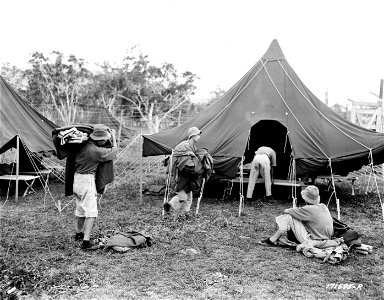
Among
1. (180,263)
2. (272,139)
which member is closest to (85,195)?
(180,263)

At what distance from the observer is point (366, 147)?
7.71m

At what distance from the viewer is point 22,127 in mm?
9289

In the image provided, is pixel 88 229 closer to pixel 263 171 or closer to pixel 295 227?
pixel 295 227

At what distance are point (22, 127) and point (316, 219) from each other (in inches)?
267

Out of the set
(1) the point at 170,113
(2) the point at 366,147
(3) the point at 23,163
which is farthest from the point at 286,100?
(1) the point at 170,113

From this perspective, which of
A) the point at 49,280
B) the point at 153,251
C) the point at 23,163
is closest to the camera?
the point at 49,280

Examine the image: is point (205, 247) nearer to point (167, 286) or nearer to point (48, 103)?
point (167, 286)

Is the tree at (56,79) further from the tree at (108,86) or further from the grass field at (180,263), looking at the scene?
the grass field at (180,263)

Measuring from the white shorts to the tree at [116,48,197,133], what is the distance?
17560 mm

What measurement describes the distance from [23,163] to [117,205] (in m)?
3.59

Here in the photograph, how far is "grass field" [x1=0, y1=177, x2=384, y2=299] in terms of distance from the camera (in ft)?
13.0

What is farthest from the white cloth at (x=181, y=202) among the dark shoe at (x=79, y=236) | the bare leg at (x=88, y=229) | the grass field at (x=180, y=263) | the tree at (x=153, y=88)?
the tree at (x=153, y=88)

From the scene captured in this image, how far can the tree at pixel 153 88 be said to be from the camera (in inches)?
925

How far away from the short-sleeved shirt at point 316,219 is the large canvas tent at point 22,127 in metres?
5.73
